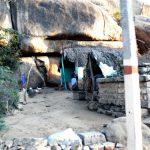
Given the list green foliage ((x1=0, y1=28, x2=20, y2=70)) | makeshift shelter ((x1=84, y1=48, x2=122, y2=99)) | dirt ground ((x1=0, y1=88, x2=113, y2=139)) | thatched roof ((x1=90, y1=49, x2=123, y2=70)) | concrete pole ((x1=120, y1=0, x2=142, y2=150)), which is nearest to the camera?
concrete pole ((x1=120, y1=0, x2=142, y2=150))

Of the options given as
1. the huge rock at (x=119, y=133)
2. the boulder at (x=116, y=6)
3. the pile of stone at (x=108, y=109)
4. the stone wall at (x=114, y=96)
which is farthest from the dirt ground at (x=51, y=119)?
the boulder at (x=116, y=6)

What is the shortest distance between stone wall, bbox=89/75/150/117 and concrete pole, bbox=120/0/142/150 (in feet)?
14.8

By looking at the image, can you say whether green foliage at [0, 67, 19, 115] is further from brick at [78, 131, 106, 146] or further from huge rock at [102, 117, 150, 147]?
huge rock at [102, 117, 150, 147]

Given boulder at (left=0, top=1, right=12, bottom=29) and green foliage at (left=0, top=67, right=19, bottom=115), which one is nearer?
green foliage at (left=0, top=67, right=19, bottom=115)

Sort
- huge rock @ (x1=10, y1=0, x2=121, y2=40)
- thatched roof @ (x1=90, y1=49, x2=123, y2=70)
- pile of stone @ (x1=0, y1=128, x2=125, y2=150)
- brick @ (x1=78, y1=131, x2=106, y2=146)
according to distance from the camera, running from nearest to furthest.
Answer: pile of stone @ (x1=0, y1=128, x2=125, y2=150)
brick @ (x1=78, y1=131, x2=106, y2=146)
thatched roof @ (x1=90, y1=49, x2=123, y2=70)
huge rock @ (x1=10, y1=0, x2=121, y2=40)

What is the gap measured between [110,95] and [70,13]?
399 inches

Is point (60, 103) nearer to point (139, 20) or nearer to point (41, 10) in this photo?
point (139, 20)

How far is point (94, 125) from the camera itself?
28.6ft

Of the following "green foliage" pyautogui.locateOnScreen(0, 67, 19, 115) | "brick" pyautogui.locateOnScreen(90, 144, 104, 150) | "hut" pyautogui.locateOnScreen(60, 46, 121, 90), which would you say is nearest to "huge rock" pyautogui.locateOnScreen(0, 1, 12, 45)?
"hut" pyautogui.locateOnScreen(60, 46, 121, 90)

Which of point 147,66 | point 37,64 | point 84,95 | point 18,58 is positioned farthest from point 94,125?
point 37,64

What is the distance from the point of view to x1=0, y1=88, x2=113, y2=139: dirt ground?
817cm

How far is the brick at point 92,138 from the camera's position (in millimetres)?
7062

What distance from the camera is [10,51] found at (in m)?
16.9

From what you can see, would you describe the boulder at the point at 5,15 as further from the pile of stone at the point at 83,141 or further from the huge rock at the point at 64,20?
the pile of stone at the point at 83,141
